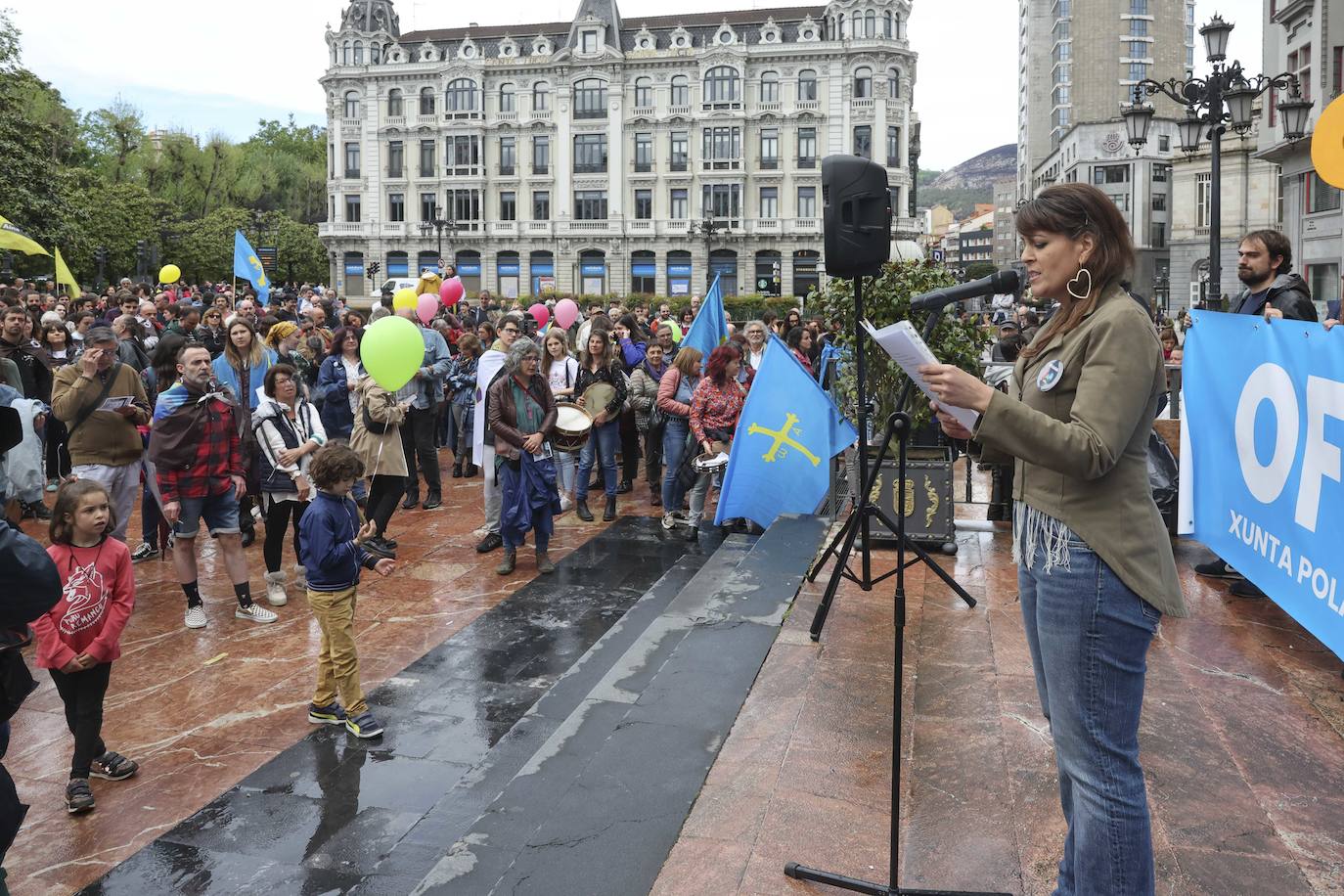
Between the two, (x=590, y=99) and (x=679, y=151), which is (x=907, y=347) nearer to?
(x=679, y=151)

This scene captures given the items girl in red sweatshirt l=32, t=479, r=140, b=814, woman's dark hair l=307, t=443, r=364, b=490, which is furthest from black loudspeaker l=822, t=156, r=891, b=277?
girl in red sweatshirt l=32, t=479, r=140, b=814

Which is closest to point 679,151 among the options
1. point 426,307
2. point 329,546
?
point 426,307

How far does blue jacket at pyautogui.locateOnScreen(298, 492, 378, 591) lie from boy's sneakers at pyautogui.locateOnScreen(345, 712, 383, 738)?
0.66 meters

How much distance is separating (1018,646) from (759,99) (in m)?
61.1

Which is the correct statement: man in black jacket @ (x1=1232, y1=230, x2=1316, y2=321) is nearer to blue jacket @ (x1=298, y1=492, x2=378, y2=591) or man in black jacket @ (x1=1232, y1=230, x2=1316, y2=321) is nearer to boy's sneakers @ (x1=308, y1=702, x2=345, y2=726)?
blue jacket @ (x1=298, y1=492, x2=378, y2=591)

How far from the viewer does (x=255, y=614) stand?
6980 millimetres

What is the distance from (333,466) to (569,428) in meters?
3.91

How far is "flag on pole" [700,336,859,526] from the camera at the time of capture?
27.1ft

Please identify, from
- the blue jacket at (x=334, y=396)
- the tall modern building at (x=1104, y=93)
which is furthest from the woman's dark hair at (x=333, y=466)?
the tall modern building at (x=1104, y=93)

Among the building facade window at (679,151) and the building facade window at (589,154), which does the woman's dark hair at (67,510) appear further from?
the building facade window at (589,154)

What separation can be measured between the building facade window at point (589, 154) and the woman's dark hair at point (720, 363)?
56936 millimetres

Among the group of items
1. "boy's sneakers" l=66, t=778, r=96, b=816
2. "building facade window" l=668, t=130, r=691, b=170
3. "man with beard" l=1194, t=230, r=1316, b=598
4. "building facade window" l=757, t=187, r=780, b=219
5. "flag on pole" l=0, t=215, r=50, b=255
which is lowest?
"boy's sneakers" l=66, t=778, r=96, b=816

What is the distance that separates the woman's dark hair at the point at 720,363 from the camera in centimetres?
930

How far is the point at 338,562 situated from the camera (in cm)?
520
